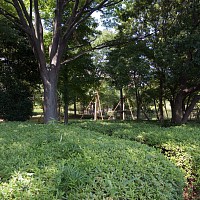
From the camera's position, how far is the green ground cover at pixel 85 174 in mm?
1184

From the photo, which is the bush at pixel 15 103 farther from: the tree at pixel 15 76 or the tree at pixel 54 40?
the tree at pixel 54 40

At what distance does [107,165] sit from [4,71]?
8111 mm

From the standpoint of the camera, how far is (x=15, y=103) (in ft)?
28.0

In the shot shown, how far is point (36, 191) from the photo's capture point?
44.9 inches

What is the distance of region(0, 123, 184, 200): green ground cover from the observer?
1.18 meters

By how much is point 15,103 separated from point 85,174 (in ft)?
25.9

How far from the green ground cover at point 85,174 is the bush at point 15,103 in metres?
6.71

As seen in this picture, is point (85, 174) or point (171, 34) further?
point (171, 34)

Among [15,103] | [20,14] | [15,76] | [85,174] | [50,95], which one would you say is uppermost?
[20,14]

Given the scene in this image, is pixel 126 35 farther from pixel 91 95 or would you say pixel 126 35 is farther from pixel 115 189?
pixel 115 189

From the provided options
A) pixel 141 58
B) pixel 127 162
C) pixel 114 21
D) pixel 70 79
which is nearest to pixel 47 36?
pixel 70 79

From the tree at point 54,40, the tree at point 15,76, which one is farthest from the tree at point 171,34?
the tree at point 15,76

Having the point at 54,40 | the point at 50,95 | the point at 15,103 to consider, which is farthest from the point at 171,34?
the point at 15,103

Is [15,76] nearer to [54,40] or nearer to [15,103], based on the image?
[15,103]
